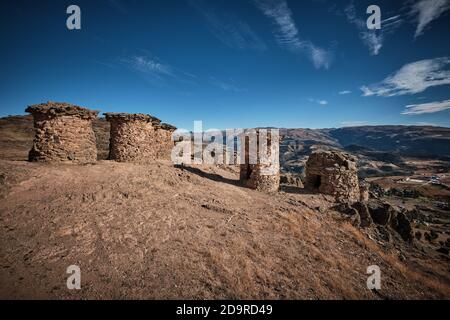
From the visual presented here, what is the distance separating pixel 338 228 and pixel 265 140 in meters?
6.37

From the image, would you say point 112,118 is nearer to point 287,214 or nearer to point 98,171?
point 98,171

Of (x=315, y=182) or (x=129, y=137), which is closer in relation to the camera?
(x=129, y=137)

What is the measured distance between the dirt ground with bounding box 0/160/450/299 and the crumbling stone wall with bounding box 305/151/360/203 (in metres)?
3.62

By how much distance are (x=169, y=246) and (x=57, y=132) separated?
8.83 m

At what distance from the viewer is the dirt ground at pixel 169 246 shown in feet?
17.8

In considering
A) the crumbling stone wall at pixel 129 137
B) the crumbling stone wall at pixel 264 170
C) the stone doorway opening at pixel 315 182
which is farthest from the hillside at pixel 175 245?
the stone doorway opening at pixel 315 182

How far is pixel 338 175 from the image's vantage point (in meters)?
14.8

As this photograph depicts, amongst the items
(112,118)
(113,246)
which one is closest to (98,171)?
(112,118)

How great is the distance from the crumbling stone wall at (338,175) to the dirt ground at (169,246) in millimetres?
3625

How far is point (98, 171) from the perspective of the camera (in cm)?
1078

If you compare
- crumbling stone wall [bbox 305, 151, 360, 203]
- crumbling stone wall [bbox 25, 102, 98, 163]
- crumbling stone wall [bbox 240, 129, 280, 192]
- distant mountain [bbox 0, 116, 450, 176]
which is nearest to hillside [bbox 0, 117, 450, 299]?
crumbling stone wall [bbox 25, 102, 98, 163]

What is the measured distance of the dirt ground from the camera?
213 inches

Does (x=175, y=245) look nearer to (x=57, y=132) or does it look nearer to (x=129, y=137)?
(x=57, y=132)

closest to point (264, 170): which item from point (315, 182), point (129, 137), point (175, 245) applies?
point (315, 182)
